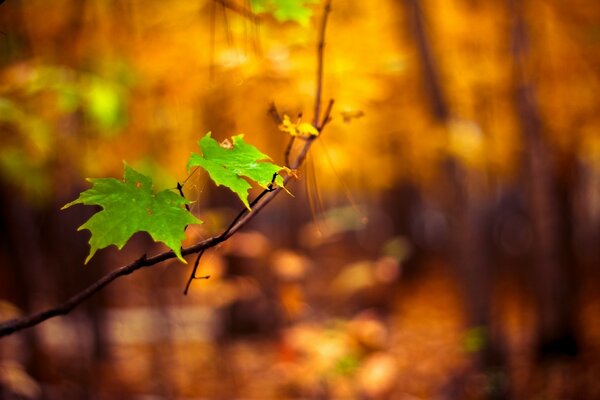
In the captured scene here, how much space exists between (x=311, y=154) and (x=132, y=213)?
66 centimetres

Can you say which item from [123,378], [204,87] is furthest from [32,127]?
[123,378]

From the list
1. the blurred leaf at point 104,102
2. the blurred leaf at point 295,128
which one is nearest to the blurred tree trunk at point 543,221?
the blurred leaf at point 104,102

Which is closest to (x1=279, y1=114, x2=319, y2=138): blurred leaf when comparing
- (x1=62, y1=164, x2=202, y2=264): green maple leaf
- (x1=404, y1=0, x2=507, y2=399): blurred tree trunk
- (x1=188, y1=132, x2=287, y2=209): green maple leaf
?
(x1=188, y1=132, x2=287, y2=209): green maple leaf

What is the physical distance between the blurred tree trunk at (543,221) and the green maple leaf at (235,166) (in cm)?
397

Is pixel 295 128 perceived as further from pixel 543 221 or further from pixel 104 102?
pixel 543 221

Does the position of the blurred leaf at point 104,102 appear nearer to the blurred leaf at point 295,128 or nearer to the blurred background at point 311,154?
the blurred background at point 311,154

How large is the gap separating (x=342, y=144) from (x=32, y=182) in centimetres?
237

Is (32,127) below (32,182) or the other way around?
the other way around

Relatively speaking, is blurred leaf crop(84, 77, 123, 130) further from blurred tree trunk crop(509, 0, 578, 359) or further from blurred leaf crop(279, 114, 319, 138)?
blurred tree trunk crop(509, 0, 578, 359)

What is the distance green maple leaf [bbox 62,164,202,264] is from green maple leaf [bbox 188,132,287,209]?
0.10m

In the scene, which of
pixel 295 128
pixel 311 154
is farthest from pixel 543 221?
pixel 295 128

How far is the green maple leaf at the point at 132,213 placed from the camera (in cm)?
101

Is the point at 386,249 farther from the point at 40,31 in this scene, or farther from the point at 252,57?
the point at 40,31

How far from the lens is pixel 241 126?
3041mm
